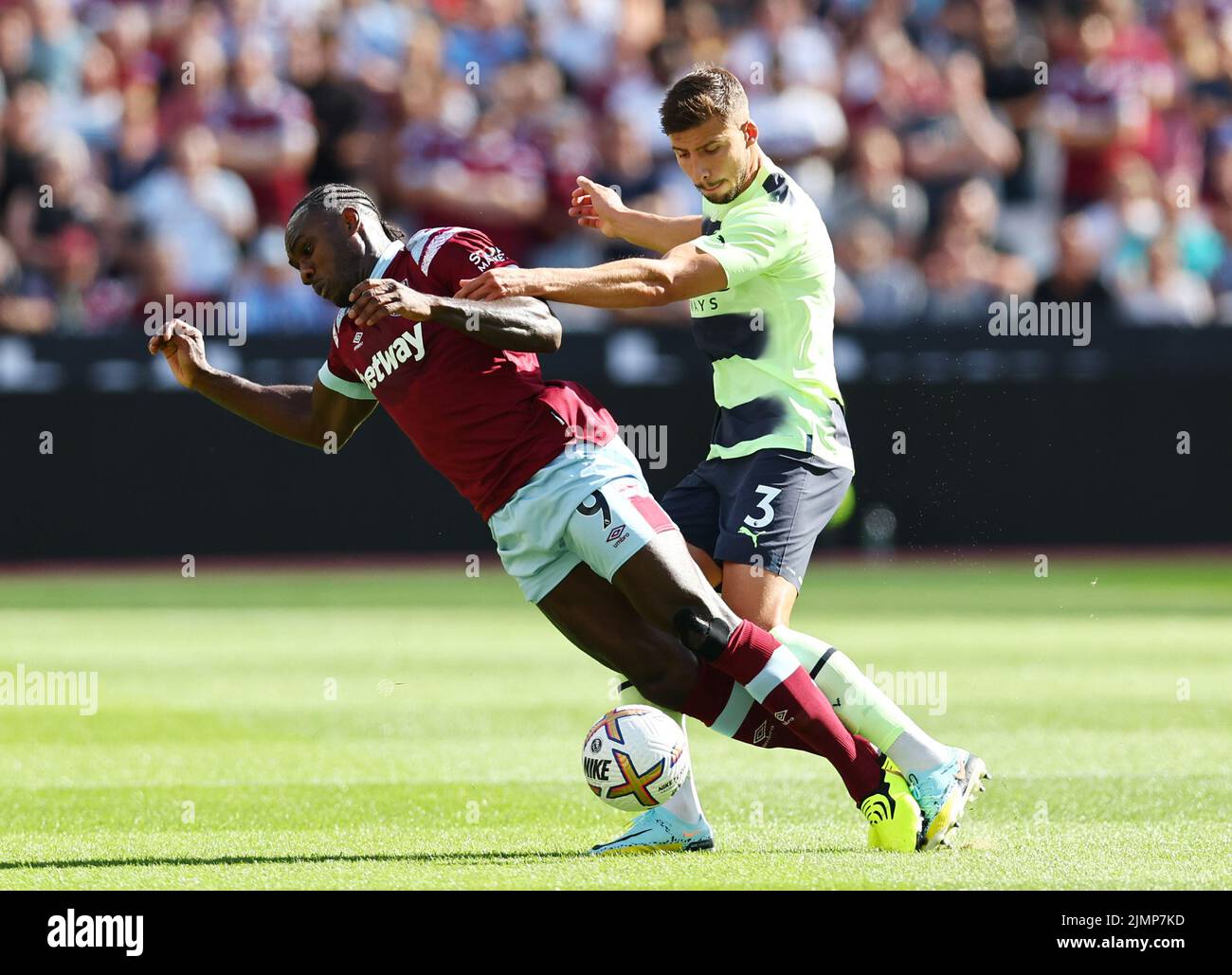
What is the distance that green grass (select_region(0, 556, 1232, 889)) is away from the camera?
6293mm

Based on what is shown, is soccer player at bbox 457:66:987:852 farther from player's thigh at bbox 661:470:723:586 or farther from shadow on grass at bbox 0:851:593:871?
shadow on grass at bbox 0:851:593:871

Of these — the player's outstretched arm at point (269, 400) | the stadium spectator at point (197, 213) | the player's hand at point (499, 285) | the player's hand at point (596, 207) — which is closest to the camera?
the player's hand at point (499, 285)

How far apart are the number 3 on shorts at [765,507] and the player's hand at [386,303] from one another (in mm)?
1489

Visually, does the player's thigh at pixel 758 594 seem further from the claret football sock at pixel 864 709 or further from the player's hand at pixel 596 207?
the player's hand at pixel 596 207

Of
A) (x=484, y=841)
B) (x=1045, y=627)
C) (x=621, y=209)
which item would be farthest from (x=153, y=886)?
(x=1045, y=627)

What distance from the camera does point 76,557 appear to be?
690 inches

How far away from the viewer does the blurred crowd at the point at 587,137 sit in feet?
59.5

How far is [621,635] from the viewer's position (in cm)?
671

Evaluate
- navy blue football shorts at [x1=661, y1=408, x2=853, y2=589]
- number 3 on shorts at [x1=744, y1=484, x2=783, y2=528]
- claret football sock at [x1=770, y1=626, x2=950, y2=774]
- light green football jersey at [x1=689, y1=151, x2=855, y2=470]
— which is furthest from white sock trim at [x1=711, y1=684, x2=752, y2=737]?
light green football jersey at [x1=689, y1=151, x2=855, y2=470]

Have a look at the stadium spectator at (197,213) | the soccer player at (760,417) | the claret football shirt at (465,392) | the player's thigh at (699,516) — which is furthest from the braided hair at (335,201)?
the stadium spectator at (197,213)

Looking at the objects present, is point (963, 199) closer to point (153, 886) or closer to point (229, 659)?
point (229, 659)

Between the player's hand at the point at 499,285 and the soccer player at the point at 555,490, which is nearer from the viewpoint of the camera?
the player's hand at the point at 499,285

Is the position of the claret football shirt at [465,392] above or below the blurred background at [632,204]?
below

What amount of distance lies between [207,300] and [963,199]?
23.2 ft
